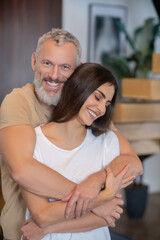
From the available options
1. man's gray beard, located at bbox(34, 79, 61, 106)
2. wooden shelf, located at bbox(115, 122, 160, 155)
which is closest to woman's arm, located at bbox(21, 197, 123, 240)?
man's gray beard, located at bbox(34, 79, 61, 106)

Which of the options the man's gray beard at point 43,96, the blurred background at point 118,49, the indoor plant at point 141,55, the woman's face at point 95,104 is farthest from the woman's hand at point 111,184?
the indoor plant at point 141,55

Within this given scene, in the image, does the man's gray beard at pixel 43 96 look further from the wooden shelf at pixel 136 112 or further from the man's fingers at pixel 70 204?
the wooden shelf at pixel 136 112

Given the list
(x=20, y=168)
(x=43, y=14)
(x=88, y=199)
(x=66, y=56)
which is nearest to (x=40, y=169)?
(x=20, y=168)

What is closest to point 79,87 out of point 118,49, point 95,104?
point 95,104

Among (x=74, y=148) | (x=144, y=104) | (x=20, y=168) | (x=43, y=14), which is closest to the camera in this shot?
(x=20, y=168)

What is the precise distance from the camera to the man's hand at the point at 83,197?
1479 mm

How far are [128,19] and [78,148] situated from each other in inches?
133

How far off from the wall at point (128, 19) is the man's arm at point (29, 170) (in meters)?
2.93

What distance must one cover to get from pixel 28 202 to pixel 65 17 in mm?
3124

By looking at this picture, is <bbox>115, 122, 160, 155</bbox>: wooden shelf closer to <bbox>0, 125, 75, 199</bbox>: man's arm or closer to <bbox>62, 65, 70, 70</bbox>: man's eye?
<bbox>62, 65, 70, 70</bbox>: man's eye

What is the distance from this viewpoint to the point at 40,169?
1466 millimetres

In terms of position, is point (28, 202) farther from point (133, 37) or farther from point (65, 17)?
point (133, 37)

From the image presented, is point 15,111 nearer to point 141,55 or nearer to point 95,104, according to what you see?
point 95,104

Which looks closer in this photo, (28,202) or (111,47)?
(28,202)
